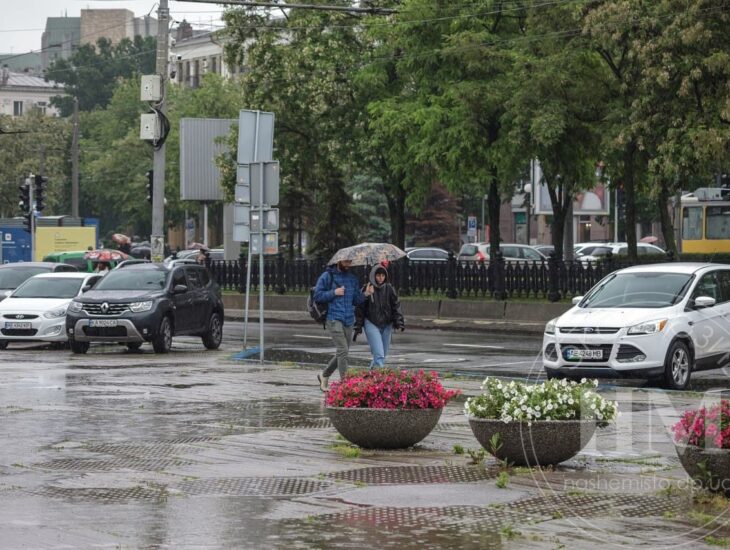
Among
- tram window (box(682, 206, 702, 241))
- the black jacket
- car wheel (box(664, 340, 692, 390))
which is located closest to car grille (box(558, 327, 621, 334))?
car wheel (box(664, 340, 692, 390))

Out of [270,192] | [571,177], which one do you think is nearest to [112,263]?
[571,177]

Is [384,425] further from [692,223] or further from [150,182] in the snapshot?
[692,223]

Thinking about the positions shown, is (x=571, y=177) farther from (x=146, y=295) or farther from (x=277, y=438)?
(x=277, y=438)

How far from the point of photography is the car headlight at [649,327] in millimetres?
19159

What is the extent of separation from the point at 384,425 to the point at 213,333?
1628 cm

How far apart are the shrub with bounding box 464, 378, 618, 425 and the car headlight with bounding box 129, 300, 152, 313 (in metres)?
15.6

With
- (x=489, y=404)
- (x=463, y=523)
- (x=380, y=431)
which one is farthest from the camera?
(x=380, y=431)

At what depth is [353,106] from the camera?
153 feet

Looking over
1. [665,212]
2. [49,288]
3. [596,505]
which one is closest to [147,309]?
[49,288]

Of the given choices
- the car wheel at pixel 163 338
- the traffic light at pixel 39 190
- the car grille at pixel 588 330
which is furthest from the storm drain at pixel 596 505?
the traffic light at pixel 39 190

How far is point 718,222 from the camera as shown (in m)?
55.0

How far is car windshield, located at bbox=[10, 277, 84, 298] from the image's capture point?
29469 millimetres

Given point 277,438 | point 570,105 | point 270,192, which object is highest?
point 570,105

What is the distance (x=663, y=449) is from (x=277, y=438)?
3334 millimetres
